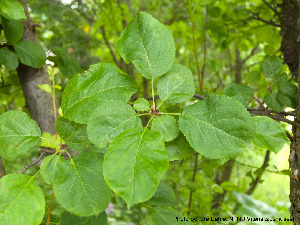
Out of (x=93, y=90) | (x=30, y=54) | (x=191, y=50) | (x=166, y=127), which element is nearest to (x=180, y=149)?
(x=166, y=127)

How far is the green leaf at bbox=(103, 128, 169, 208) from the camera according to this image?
0.31 m

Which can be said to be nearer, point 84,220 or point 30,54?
point 84,220

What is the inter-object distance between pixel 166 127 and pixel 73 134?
0.56 ft

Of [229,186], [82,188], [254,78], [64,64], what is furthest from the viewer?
[229,186]

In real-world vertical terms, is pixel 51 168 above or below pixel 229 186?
above

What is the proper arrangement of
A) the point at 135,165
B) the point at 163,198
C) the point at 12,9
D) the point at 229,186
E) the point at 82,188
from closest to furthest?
the point at 135,165 → the point at 82,188 → the point at 12,9 → the point at 163,198 → the point at 229,186

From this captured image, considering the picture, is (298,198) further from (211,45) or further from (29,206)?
(211,45)

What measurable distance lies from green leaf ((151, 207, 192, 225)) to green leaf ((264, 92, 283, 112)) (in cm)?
36

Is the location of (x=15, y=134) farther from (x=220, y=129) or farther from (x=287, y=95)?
(x=287, y=95)

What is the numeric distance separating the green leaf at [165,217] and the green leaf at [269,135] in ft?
0.94

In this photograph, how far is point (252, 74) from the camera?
90 centimetres

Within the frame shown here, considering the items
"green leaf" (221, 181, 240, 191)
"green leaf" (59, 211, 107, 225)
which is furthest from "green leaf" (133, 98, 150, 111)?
"green leaf" (221, 181, 240, 191)

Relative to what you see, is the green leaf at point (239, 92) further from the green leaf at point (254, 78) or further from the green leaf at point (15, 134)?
the green leaf at point (15, 134)

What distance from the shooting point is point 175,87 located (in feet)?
1.38
